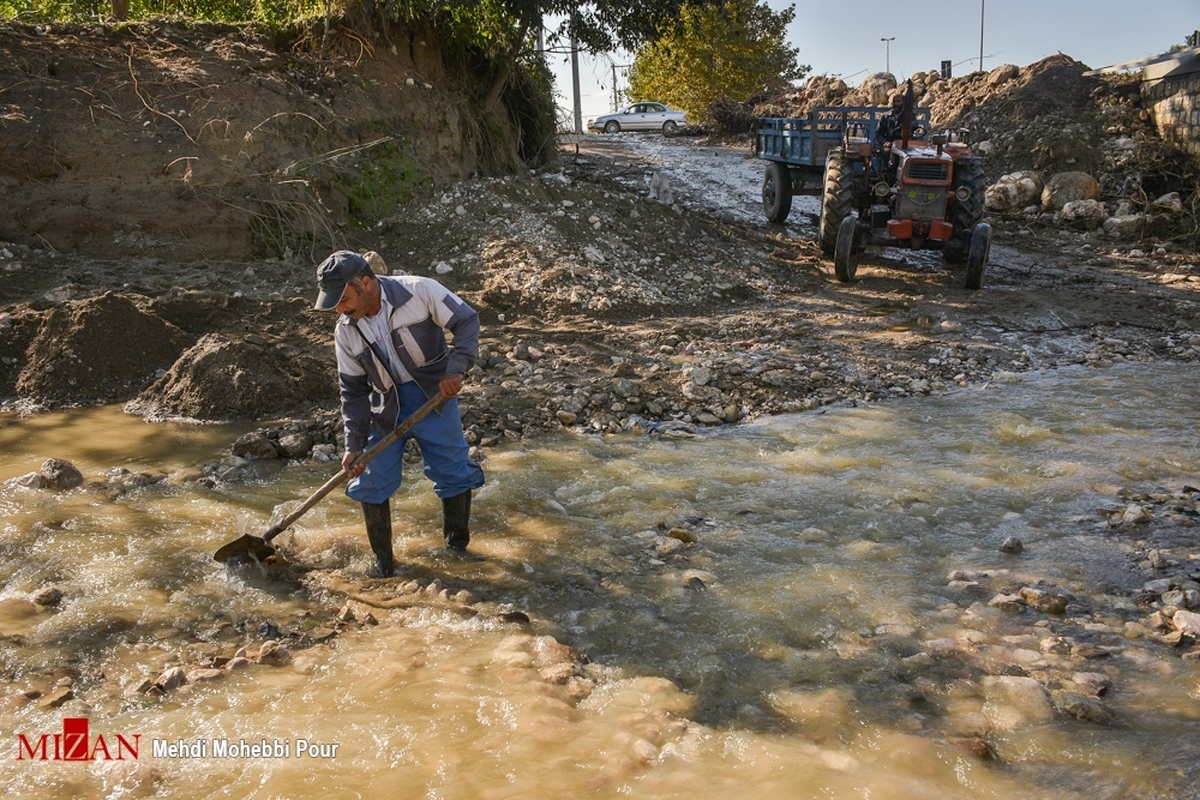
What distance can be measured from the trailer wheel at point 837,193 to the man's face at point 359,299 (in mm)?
7109

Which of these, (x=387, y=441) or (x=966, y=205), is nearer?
(x=387, y=441)

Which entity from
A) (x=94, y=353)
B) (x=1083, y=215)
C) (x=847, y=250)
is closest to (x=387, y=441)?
(x=94, y=353)

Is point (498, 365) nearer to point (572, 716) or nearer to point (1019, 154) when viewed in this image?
point (572, 716)

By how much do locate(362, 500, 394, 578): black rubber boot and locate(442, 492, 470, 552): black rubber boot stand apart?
0.31 m

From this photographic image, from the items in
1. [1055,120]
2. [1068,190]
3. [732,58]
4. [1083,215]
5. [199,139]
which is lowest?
[1083,215]

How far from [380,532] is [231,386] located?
2.71m

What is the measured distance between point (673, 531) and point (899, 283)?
6.31 m

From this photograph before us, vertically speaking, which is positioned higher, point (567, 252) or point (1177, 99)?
point (1177, 99)

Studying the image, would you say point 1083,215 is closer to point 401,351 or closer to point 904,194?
point 904,194

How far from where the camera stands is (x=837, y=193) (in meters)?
9.89

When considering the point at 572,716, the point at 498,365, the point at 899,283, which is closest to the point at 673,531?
the point at 572,716

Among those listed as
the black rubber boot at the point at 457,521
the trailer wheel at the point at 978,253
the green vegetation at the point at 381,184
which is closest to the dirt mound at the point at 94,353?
the green vegetation at the point at 381,184

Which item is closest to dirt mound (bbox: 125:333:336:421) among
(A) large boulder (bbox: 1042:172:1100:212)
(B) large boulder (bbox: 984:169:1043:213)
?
(B) large boulder (bbox: 984:169:1043:213)

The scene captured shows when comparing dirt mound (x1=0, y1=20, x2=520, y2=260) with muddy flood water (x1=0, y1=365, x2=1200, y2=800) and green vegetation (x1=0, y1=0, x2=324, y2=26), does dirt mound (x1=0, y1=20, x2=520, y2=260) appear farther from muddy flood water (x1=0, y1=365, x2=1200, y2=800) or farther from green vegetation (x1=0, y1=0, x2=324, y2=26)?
muddy flood water (x1=0, y1=365, x2=1200, y2=800)
